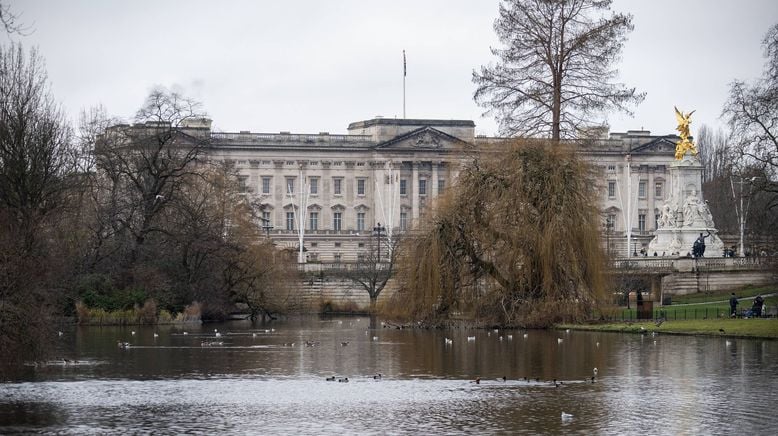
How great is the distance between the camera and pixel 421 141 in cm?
14325

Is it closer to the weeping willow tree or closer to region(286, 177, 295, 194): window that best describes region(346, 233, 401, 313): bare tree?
the weeping willow tree

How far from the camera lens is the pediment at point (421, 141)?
143m

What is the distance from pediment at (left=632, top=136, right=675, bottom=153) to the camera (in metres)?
148

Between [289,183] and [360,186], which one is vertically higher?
→ [289,183]

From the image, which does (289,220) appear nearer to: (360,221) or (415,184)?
(360,221)

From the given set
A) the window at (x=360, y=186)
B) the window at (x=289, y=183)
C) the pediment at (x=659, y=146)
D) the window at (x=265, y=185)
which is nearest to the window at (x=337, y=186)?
the window at (x=360, y=186)

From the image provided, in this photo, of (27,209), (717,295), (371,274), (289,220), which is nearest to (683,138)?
(717,295)

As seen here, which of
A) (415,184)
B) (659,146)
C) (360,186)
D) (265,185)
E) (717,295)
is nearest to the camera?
(717,295)

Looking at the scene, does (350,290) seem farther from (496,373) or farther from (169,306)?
(496,373)

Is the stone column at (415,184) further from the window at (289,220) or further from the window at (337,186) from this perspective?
the window at (289,220)

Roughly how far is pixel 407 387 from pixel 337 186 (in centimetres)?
10920

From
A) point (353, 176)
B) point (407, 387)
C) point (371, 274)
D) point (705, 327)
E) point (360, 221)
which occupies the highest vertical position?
point (353, 176)

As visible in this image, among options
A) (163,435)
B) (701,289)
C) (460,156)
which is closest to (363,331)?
(460,156)

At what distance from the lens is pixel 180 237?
7294cm
